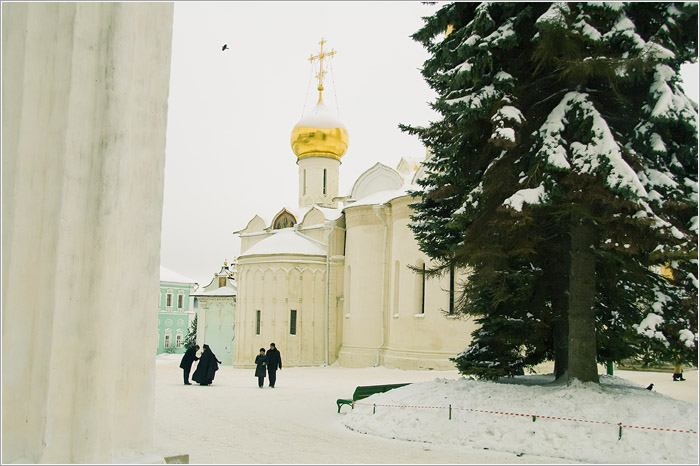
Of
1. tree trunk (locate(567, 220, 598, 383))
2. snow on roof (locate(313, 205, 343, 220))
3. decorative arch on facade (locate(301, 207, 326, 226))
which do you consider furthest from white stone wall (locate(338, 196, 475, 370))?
tree trunk (locate(567, 220, 598, 383))

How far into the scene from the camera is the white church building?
2150 centimetres

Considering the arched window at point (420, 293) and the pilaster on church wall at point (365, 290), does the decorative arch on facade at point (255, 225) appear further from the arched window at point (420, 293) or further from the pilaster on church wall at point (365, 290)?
the arched window at point (420, 293)

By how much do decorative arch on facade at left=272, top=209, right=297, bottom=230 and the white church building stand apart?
0.32 ft

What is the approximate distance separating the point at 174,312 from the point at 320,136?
28.5 meters

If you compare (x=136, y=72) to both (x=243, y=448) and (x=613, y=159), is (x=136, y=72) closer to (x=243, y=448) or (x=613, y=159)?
(x=243, y=448)

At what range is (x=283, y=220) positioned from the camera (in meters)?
30.8

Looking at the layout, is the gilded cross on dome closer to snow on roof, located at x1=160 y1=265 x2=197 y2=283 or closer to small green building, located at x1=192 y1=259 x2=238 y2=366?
small green building, located at x1=192 y1=259 x2=238 y2=366

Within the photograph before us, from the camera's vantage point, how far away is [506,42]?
8.62 metres

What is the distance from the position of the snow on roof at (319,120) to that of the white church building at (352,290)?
3.87 meters

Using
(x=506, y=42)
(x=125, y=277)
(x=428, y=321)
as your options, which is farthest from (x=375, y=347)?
(x=125, y=277)

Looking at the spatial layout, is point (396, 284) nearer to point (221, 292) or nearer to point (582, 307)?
point (582, 307)

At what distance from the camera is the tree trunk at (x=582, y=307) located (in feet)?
29.9

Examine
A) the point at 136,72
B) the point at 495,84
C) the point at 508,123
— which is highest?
the point at 495,84

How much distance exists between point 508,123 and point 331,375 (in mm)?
13454
